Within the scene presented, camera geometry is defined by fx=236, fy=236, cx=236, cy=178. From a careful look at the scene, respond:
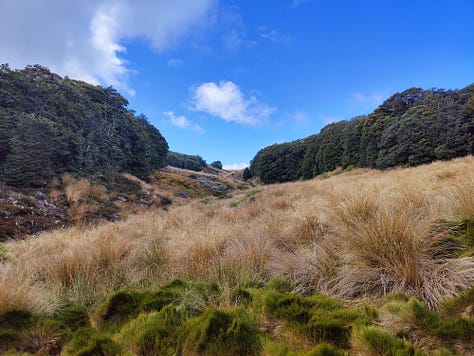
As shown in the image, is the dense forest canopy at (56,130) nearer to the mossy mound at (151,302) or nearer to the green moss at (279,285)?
the mossy mound at (151,302)

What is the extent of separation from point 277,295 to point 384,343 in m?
0.85

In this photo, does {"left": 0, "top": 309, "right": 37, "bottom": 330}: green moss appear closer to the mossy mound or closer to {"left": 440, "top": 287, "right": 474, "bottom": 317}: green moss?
the mossy mound

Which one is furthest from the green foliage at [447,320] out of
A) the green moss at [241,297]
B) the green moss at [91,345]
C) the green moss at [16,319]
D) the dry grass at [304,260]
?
the green moss at [16,319]

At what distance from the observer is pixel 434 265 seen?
1.93 metres

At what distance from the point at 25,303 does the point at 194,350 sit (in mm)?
1755

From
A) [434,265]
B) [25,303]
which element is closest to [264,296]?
[434,265]

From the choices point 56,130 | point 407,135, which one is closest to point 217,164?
point 407,135

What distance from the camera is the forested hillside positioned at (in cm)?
1864

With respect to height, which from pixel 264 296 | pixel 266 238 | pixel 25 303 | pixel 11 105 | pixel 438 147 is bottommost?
pixel 25 303

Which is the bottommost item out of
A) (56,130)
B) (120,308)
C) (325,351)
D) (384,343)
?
(120,308)

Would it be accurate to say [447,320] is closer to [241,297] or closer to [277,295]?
[277,295]

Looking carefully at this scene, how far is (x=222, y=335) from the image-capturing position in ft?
5.24

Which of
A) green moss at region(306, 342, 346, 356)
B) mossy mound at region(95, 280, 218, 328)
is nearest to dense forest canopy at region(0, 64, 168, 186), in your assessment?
mossy mound at region(95, 280, 218, 328)

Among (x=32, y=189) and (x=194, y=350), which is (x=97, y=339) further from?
(x=32, y=189)
